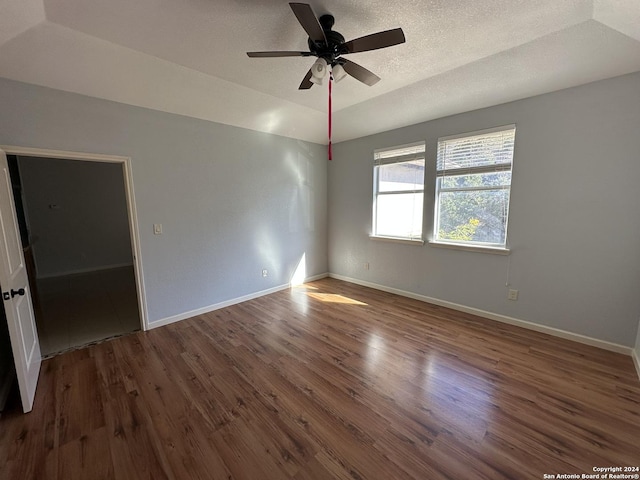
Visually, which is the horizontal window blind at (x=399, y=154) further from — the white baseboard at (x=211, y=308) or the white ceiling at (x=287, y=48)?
the white baseboard at (x=211, y=308)

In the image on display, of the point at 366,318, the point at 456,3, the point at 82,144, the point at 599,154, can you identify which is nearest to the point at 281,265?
the point at 366,318

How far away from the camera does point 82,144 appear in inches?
99.3

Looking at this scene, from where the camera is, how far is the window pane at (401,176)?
147 inches

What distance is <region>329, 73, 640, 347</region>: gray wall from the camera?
2354mm

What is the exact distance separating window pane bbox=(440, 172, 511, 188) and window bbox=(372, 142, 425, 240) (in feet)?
1.28

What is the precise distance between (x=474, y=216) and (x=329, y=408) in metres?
2.87

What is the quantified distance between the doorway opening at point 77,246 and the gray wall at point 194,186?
24 centimetres

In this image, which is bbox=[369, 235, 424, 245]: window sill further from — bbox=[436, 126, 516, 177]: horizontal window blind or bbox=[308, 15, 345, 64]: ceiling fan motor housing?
bbox=[308, 15, 345, 64]: ceiling fan motor housing

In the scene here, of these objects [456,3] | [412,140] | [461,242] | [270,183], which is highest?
[456,3]

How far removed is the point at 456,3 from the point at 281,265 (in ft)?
12.4

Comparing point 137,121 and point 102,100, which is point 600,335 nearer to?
point 137,121

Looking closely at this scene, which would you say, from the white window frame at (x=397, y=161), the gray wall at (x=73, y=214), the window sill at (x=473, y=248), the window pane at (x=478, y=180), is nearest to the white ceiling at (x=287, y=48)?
the white window frame at (x=397, y=161)

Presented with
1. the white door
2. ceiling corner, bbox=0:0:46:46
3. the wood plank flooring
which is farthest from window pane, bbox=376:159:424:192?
the white door

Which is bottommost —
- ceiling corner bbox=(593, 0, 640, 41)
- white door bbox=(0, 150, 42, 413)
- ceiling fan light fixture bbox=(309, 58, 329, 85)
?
white door bbox=(0, 150, 42, 413)
